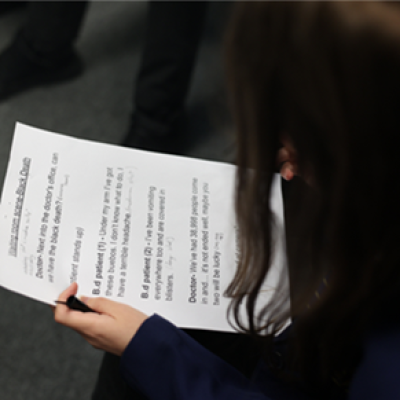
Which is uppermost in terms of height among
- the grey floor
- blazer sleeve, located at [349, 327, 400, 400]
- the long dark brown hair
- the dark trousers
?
the long dark brown hair

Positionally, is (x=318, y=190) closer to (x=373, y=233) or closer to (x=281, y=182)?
(x=373, y=233)

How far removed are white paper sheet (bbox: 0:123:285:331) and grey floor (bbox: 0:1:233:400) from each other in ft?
0.32

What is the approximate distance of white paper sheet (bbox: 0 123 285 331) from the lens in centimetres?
49

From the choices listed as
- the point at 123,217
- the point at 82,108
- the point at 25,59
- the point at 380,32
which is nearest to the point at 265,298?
the point at 123,217

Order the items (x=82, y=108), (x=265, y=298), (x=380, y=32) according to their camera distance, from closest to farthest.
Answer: (x=380, y=32) < (x=265, y=298) < (x=82, y=108)

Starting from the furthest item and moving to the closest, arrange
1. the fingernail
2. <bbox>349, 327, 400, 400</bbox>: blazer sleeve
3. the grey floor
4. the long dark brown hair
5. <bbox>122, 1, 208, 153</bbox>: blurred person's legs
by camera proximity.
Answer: <bbox>122, 1, 208, 153</bbox>: blurred person's legs < the grey floor < the fingernail < <bbox>349, 327, 400, 400</bbox>: blazer sleeve < the long dark brown hair

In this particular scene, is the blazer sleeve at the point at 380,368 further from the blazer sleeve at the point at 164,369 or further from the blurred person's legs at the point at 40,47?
the blurred person's legs at the point at 40,47

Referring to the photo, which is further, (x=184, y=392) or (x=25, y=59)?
(x=25, y=59)

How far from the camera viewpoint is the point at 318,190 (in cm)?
34

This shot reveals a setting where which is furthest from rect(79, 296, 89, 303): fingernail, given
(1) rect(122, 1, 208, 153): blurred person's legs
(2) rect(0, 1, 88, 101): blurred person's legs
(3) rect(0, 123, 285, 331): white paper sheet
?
(2) rect(0, 1, 88, 101): blurred person's legs

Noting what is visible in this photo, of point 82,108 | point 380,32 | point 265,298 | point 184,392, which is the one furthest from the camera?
point 82,108

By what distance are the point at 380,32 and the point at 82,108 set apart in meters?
0.88

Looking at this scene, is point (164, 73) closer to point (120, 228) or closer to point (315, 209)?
point (120, 228)

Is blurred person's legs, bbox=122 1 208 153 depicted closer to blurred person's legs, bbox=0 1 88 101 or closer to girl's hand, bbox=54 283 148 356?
blurred person's legs, bbox=0 1 88 101
